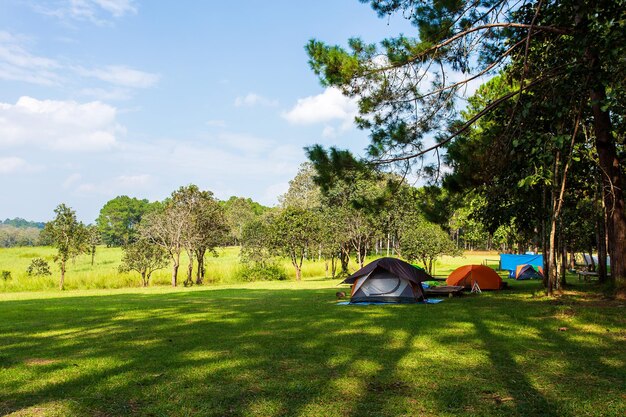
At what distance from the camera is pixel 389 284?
18.3m

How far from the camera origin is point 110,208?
150 m

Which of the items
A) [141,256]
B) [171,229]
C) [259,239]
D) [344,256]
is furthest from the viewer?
[259,239]

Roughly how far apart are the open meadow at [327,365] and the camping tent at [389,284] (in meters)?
4.14

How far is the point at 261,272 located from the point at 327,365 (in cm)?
3611

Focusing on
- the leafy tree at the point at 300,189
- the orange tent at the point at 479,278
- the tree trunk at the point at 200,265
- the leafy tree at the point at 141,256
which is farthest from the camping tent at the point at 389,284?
the leafy tree at the point at 300,189

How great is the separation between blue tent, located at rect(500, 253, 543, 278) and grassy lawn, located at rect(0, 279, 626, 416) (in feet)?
76.2

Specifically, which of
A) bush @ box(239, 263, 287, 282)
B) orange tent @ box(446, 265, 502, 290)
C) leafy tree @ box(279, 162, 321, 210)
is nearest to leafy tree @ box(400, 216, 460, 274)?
orange tent @ box(446, 265, 502, 290)

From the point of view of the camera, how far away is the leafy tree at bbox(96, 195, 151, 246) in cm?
13914

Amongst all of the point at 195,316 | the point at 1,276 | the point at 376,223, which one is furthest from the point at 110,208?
the point at 195,316

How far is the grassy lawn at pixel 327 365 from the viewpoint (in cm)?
566

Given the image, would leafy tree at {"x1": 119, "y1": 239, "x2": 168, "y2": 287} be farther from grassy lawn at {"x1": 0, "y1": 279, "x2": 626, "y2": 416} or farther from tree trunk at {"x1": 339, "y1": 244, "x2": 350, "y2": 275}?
grassy lawn at {"x1": 0, "y1": 279, "x2": 626, "y2": 416}

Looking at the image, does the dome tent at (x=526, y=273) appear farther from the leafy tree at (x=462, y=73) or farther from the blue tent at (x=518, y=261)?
the leafy tree at (x=462, y=73)

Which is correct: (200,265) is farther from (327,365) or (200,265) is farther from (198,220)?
(327,365)

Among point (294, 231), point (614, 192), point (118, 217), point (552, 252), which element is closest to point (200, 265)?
point (294, 231)
